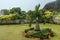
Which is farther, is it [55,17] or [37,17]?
→ [55,17]

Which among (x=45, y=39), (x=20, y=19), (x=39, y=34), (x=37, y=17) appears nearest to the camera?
(x=45, y=39)

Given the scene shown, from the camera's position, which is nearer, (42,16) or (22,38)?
(22,38)

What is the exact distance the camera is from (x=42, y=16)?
74.6 ft

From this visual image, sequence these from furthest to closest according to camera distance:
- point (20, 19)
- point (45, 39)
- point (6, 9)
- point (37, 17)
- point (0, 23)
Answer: point (6, 9)
point (20, 19)
point (0, 23)
point (37, 17)
point (45, 39)

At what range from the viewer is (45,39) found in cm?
1886

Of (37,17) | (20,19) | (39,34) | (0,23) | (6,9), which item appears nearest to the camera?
(39,34)

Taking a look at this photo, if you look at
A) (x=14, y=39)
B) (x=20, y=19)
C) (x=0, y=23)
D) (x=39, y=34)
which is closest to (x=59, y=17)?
(x=20, y=19)

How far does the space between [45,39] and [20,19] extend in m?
16.7

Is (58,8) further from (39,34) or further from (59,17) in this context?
(39,34)

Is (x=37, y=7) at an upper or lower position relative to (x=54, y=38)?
upper

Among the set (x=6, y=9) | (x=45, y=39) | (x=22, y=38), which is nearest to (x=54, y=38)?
(x=45, y=39)

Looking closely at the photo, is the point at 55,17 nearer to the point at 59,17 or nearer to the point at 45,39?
the point at 59,17

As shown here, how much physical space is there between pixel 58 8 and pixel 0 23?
23.6m

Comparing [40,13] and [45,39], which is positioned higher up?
[40,13]
